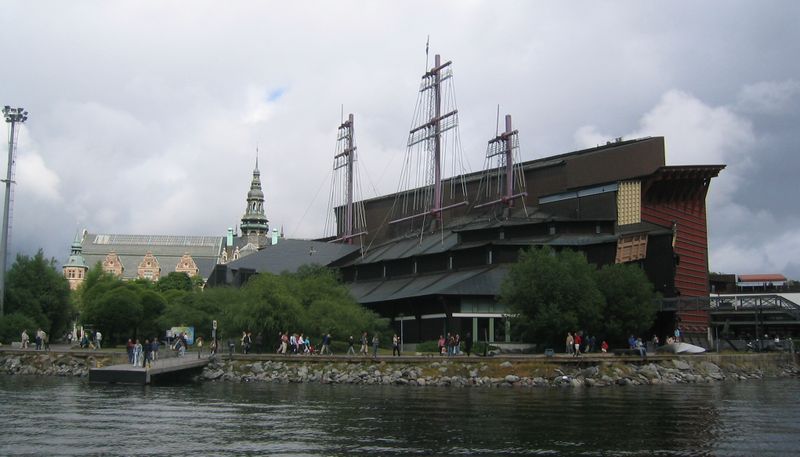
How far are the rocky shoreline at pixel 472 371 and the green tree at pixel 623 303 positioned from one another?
6.24m

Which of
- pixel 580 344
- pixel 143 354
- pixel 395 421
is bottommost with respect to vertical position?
pixel 395 421

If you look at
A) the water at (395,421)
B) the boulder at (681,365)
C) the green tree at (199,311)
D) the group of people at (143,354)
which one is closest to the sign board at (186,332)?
the green tree at (199,311)

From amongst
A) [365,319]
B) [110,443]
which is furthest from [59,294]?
[110,443]

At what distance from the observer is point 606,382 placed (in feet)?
150

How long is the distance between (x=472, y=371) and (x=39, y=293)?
1854 inches

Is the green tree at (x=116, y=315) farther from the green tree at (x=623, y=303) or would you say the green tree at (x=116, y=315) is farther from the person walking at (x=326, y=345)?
the green tree at (x=623, y=303)

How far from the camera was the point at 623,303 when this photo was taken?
58.0 meters

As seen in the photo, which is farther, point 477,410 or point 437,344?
point 437,344

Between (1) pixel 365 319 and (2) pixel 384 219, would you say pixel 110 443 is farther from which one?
(2) pixel 384 219

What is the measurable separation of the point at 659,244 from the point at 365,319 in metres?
27.9

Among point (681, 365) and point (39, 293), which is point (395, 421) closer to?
point (681, 365)

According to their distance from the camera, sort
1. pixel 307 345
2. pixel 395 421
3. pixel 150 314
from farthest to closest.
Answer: pixel 150 314, pixel 307 345, pixel 395 421

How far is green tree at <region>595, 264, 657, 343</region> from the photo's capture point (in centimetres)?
5781

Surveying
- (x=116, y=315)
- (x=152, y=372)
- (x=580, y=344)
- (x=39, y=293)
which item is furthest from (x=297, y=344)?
(x=39, y=293)
